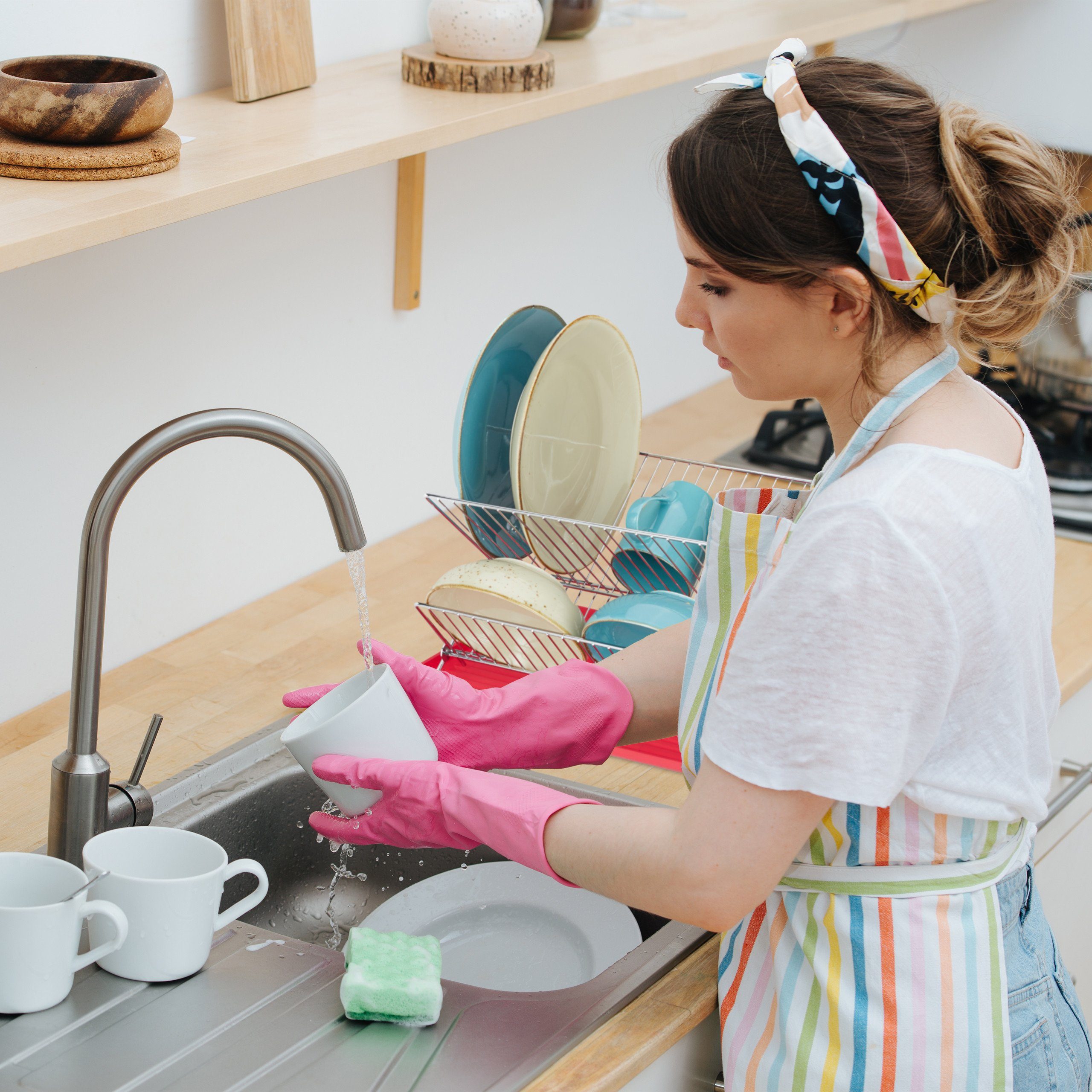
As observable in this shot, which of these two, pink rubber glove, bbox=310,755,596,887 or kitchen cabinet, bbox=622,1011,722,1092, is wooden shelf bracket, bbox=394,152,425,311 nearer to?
pink rubber glove, bbox=310,755,596,887

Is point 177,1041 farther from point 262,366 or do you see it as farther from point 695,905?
point 262,366

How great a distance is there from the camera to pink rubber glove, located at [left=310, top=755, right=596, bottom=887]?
947 millimetres

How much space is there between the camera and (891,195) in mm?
830

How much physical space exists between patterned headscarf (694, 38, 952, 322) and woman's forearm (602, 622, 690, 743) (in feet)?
1.45

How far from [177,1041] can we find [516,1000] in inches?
9.7

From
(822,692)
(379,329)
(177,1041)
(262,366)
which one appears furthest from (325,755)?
(379,329)

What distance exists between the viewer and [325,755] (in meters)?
1.02

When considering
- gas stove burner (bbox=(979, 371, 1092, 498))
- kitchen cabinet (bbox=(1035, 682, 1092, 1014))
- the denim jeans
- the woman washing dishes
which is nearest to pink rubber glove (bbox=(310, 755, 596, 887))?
the woman washing dishes

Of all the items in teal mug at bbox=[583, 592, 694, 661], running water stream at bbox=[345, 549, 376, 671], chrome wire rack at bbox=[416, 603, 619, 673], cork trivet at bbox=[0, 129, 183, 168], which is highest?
cork trivet at bbox=[0, 129, 183, 168]

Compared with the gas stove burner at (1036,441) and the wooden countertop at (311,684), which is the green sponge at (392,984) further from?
the gas stove burner at (1036,441)

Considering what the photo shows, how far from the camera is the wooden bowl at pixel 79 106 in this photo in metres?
1.05

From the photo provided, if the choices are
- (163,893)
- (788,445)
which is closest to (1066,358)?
(788,445)

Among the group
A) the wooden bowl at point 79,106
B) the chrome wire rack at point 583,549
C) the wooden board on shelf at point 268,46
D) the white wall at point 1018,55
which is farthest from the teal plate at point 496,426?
the white wall at point 1018,55

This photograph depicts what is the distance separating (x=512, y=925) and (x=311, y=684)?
36cm
